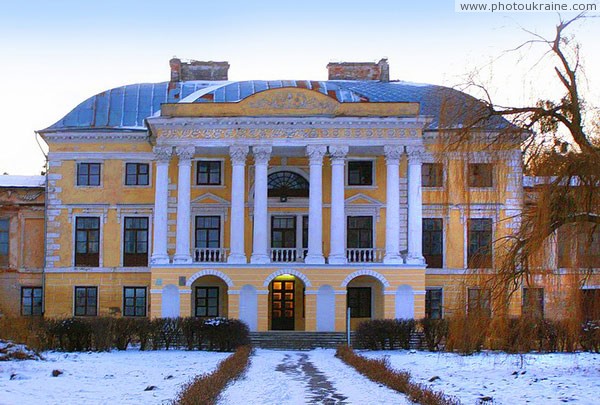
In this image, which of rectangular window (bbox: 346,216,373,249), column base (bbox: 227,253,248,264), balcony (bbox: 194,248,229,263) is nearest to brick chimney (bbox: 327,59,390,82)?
rectangular window (bbox: 346,216,373,249)

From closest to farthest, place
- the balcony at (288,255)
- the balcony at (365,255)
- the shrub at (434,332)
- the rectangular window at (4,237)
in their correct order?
the shrub at (434,332) < the balcony at (365,255) < the balcony at (288,255) < the rectangular window at (4,237)

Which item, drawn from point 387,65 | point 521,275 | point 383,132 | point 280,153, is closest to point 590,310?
point 521,275

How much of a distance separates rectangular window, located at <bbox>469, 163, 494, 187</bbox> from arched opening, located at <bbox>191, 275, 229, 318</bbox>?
20.6 metres

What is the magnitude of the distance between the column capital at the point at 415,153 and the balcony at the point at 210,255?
820 centimetres

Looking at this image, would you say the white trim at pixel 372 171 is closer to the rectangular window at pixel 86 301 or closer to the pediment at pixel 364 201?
the pediment at pixel 364 201

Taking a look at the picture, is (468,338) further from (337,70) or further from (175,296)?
(337,70)

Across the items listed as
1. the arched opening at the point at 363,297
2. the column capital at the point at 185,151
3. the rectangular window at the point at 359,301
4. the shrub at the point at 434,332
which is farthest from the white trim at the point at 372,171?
the shrub at the point at 434,332

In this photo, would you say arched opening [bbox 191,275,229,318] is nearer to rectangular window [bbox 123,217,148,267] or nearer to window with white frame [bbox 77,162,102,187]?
rectangular window [bbox 123,217,148,267]

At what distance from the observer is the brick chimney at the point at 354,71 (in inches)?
1770

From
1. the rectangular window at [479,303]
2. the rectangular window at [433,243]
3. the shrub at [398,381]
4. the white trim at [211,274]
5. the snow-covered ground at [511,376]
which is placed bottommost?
the snow-covered ground at [511,376]

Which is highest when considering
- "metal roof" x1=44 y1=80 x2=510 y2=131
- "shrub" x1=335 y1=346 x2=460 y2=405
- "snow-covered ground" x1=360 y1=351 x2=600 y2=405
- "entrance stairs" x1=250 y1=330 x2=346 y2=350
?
"metal roof" x1=44 y1=80 x2=510 y2=131

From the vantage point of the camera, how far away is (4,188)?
40.1 m

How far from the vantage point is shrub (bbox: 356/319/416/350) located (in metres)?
30.0

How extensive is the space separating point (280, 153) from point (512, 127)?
21278 mm
